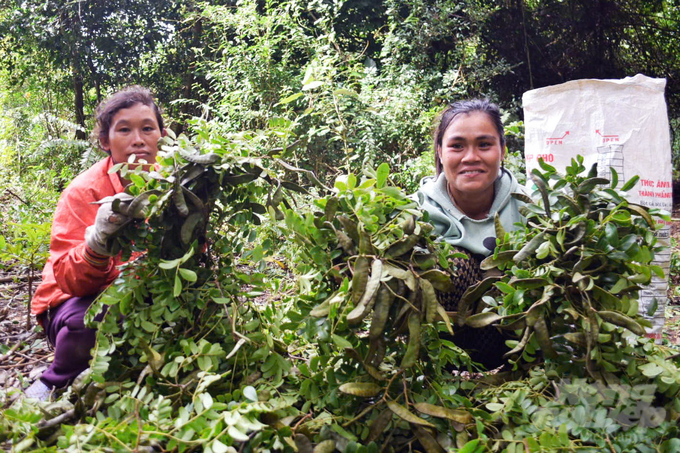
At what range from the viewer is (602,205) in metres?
1.50

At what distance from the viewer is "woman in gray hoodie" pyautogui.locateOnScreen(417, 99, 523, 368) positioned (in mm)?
2006

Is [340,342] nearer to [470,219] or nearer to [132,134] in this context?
[470,219]

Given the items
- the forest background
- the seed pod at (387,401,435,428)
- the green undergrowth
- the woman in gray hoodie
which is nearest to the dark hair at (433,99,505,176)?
the woman in gray hoodie

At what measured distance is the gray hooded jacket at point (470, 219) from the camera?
6.79 feet

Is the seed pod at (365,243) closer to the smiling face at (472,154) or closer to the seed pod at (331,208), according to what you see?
the seed pod at (331,208)

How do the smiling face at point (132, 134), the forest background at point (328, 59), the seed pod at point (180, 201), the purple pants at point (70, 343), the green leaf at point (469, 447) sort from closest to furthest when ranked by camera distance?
the green leaf at point (469, 447)
the seed pod at point (180, 201)
the purple pants at point (70, 343)
the smiling face at point (132, 134)
the forest background at point (328, 59)

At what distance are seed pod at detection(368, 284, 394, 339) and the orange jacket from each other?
1.00 meters

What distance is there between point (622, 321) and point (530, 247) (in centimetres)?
28

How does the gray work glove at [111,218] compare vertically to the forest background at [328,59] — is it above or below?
below

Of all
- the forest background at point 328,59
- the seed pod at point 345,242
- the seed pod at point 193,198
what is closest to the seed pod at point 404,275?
the seed pod at point 345,242

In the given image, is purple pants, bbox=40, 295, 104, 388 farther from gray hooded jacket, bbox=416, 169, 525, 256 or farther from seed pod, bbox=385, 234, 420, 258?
gray hooded jacket, bbox=416, 169, 525, 256

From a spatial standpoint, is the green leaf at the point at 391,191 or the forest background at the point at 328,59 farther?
the forest background at the point at 328,59

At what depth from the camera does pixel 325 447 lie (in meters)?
1.28

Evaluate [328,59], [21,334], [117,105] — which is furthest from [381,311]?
[328,59]
